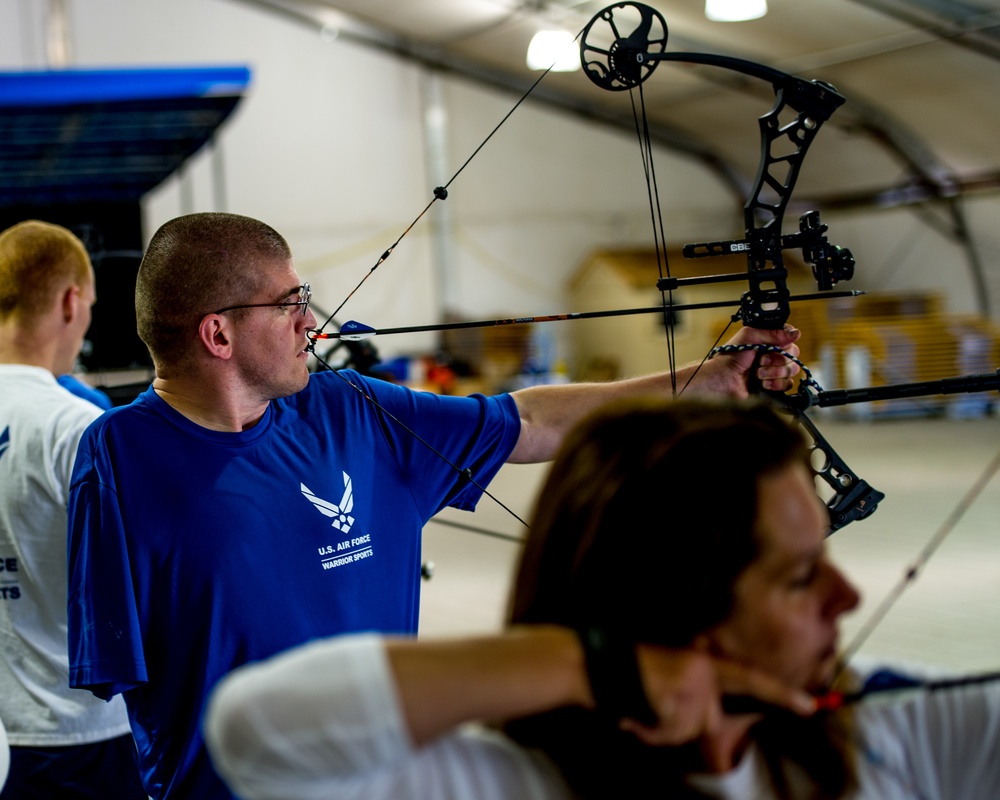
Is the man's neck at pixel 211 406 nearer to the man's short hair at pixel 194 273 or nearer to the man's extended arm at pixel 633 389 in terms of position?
the man's short hair at pixel 194 273

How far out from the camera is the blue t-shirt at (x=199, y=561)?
1554 mm

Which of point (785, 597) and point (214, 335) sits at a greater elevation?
point (214, 335)

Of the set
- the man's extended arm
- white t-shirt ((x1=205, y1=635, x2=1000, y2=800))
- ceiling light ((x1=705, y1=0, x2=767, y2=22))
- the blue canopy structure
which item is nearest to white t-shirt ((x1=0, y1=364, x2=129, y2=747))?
the man's extended arm

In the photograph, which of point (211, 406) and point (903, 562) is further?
point (903, 562)

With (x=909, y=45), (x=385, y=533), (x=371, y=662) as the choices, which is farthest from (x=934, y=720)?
(x=909, y=45)

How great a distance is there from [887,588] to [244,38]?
10.6 m

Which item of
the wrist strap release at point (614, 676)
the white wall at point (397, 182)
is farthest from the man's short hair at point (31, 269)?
the white wall at point (397, 182)

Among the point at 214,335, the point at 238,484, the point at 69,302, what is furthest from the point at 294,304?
the point at 69,302

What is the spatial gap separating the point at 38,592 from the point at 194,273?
800 mm

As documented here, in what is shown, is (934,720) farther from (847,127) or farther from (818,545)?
(847,127)

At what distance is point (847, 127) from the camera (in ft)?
44.7

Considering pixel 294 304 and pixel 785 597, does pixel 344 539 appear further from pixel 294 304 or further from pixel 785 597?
pixel 785 597

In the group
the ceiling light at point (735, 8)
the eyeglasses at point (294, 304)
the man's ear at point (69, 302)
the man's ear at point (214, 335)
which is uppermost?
the ceiling light at point (735, 8)

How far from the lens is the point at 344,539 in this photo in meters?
1.68
